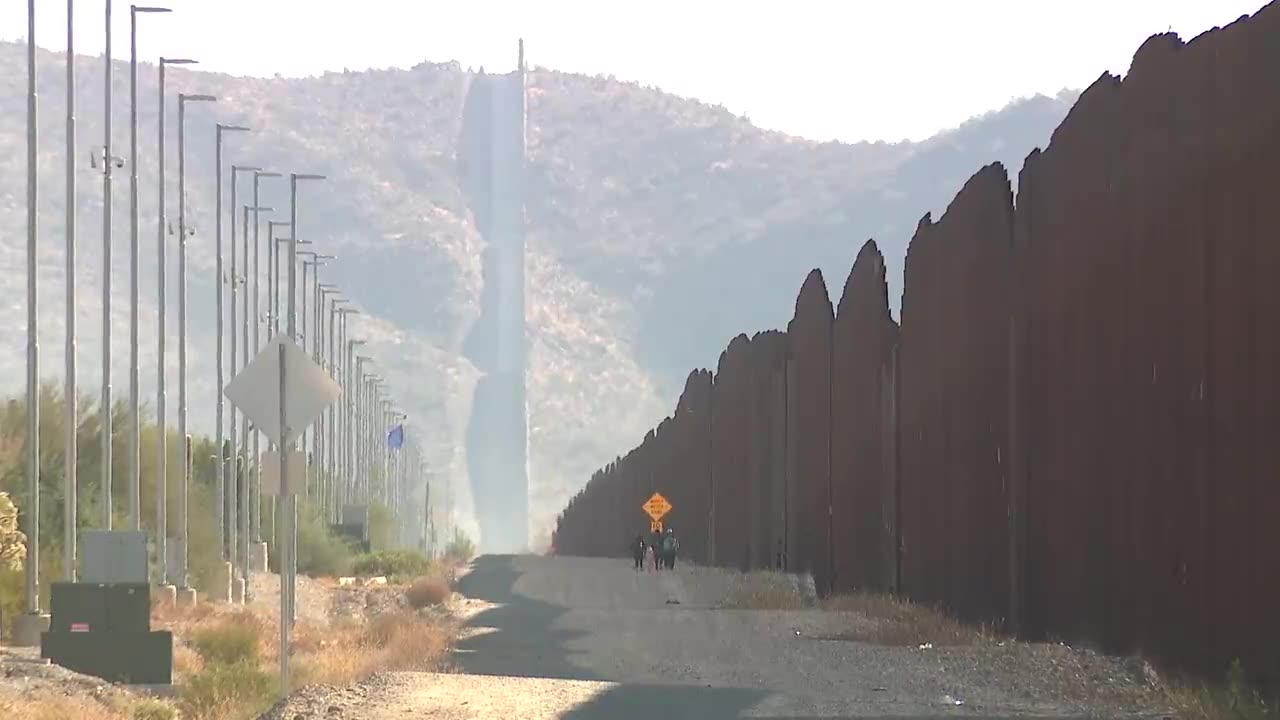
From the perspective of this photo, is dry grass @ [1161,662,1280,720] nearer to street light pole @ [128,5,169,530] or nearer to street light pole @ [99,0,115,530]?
street light pole @ [99,0,115,530]

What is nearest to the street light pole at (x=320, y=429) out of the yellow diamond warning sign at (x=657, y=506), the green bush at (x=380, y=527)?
the green bush at (x=380, y=527)

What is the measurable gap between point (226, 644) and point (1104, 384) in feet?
45.9

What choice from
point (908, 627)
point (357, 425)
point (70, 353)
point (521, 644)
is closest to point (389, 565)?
point (357, 425)

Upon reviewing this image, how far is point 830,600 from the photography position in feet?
137

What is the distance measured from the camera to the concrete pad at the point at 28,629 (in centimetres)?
3528

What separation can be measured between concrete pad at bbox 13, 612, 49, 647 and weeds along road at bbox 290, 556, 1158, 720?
569 cm

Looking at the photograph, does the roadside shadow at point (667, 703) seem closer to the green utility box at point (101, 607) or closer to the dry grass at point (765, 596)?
the green utility box at point (101, 607)

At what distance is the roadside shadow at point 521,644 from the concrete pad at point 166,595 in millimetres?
5760

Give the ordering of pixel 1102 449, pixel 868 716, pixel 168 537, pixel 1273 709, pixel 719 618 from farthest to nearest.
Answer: pixel 168 537
pixel 719 618
pixel 1102 449
pixel 868 716
pixel 1273 709

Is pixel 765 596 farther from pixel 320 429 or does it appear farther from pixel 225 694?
pixel 320 429

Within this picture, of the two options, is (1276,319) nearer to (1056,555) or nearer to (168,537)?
(1056,555)

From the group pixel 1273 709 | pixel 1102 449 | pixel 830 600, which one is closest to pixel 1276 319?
pixel 1273 709

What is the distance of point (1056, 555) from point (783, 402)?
28523mm

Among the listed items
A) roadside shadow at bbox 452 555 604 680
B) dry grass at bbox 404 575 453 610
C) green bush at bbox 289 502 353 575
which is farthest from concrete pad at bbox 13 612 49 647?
green bush at bbox 289 502 353 575
